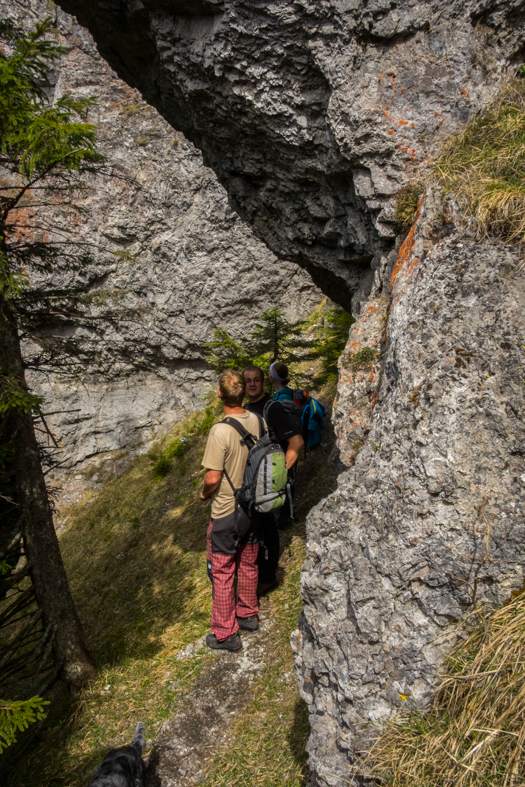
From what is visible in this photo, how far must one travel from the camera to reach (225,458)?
4.02 m

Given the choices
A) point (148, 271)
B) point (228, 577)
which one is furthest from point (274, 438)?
point (148, 271)

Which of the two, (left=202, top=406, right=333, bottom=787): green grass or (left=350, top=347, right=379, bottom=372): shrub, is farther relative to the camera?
(left=350, top=347, right=379, bottom=372): shrub

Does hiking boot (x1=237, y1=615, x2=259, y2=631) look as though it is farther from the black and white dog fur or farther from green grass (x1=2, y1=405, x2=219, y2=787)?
the black and white dog fur

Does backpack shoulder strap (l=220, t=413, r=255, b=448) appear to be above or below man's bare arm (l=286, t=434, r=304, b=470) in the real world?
above

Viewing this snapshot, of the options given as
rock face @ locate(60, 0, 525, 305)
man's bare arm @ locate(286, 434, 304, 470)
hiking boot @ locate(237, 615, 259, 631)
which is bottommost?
hiking boot @ locate(237, 615, 259, 631)

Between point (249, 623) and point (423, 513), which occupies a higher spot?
point (423, 513)

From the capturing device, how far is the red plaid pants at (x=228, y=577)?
416cm

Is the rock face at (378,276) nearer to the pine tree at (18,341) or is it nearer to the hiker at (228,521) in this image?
the hiker at (228,521)

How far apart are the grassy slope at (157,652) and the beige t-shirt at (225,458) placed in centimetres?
155

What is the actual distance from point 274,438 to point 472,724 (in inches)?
110

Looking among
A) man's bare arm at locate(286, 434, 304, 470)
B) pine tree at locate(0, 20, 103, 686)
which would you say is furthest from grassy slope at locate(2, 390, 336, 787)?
man's bare arm at locate(286, 434, 304, 470)

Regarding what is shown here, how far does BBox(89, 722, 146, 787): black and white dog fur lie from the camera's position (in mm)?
3137

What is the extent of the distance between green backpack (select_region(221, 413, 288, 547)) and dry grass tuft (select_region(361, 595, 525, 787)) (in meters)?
1.94

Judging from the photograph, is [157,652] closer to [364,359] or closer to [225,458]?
[225,458]
